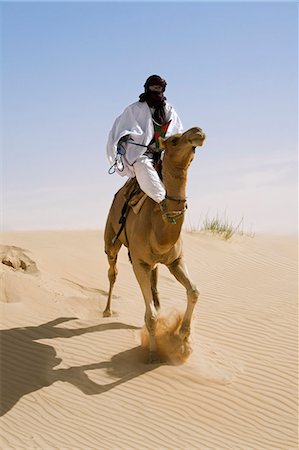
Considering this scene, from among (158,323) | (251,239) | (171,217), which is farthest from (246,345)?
(251,239)

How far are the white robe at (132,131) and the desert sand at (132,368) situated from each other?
2166 millimetres

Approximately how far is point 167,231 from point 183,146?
3.38 ft

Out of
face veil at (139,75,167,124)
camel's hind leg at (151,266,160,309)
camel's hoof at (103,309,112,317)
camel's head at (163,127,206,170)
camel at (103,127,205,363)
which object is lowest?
camel's hoof at (103,309,112,317)

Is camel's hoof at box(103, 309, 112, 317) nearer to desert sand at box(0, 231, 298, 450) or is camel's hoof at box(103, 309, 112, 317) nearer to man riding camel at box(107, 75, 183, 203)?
desert sand at box(0, 231, 298, 450)

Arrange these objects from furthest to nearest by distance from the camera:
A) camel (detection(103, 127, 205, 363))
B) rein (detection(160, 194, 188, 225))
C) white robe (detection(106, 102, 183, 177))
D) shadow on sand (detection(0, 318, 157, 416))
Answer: white robe (detection(106, 102, 183, 177)) < shadow on sand (detection(0, 318, 157, 416)) < rein (detection(160, 194, 188, 225)) < camel (detection(103, 127, 205, 363))

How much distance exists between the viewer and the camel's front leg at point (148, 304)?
7.66 m

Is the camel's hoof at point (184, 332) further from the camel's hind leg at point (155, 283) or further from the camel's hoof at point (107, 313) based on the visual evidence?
the camel's hoof at point (107, 313)

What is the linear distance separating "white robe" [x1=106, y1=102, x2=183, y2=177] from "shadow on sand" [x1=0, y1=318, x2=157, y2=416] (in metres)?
2.35

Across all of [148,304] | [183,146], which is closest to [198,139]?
[183,146]

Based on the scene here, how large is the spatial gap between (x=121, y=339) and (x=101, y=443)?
95.2 inches

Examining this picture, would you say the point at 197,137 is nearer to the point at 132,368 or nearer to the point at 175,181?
the point at 175,181

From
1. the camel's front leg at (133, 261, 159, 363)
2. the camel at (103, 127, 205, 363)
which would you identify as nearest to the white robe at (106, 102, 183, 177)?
the camel at (103, 127, 205, 363)

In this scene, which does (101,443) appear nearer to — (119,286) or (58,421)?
(58,421)

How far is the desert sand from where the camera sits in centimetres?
655
